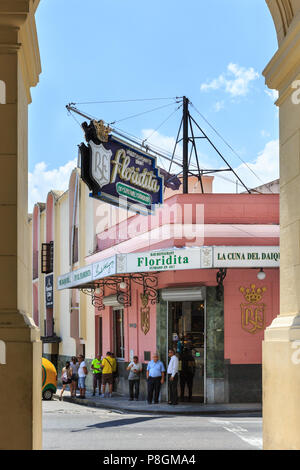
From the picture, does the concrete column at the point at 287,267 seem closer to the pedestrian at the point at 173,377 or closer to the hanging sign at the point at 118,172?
the pedestrian at the point at 173,377

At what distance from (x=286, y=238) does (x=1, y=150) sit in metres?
2.52

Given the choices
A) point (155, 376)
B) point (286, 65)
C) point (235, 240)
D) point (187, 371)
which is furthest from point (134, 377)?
point (286, 65)

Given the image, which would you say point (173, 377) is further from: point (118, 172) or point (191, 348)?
point (118, 172)

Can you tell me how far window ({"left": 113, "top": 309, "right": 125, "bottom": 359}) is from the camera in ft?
87.7

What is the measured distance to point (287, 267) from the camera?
6.19 m

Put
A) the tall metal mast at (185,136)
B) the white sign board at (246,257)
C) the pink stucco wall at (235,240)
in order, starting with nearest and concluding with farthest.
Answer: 1. the white sign board at (246,257)
2. the pink stucco wall at (235,240)
3. the tall metal mast at (185,136)

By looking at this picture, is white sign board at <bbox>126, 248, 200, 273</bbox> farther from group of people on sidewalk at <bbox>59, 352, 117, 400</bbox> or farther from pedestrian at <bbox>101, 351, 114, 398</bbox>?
group of people on sidewalk at <bbox>59, 352, 117, 400</bbox>

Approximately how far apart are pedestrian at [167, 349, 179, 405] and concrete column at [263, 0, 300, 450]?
14577 millimetres

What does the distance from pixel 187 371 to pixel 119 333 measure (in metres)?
5.96

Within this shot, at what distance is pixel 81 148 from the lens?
71.8 feet

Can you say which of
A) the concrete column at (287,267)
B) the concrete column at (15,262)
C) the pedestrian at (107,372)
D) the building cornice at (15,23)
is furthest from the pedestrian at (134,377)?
the building cornice at (15,23)

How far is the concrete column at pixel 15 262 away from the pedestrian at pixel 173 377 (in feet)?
50.2

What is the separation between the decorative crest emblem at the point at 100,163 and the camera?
21906 mm

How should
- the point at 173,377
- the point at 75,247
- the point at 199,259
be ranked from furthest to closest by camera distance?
the point at 75,247 < the point at 173,377 < the point at 199,259
